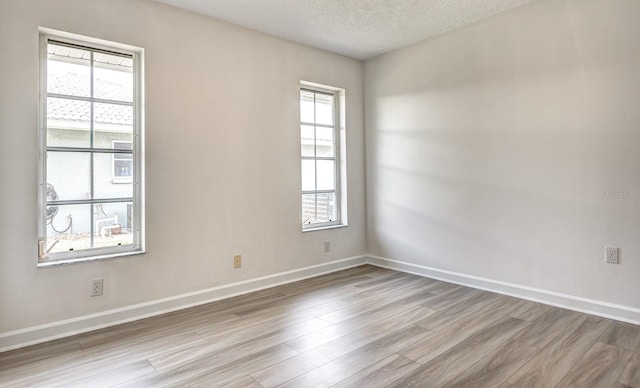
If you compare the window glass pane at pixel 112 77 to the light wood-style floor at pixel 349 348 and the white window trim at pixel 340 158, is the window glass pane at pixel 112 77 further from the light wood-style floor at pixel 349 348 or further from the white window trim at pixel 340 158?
the white window trim at pixel 340 158

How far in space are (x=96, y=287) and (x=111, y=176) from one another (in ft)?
2.75

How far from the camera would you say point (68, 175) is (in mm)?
2586

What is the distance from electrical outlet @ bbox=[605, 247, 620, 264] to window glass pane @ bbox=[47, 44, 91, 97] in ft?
13.4

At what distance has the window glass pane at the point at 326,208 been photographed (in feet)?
13.8

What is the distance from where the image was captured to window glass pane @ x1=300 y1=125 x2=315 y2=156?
3985 mm

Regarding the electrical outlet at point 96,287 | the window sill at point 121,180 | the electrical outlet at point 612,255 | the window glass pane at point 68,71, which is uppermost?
the window glass pane at point 68,71

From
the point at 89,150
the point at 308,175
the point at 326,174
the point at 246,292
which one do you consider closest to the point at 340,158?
the point at 326,174

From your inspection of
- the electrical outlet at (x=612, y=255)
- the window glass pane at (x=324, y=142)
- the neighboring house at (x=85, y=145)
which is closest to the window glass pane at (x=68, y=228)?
the neighboring house at (x=85, y=145)

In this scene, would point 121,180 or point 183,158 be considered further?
point 183,158

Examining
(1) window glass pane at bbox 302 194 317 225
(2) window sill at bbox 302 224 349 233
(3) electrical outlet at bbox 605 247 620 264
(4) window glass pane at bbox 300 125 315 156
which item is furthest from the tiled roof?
(3) electrical outlet at bbox 605 247 620 264

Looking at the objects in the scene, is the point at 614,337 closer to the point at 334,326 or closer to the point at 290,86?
the point at 334,326

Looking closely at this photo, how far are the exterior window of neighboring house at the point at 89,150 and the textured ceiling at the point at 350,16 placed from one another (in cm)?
75

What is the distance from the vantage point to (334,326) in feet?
8.54

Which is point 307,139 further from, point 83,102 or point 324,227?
point 83,102
